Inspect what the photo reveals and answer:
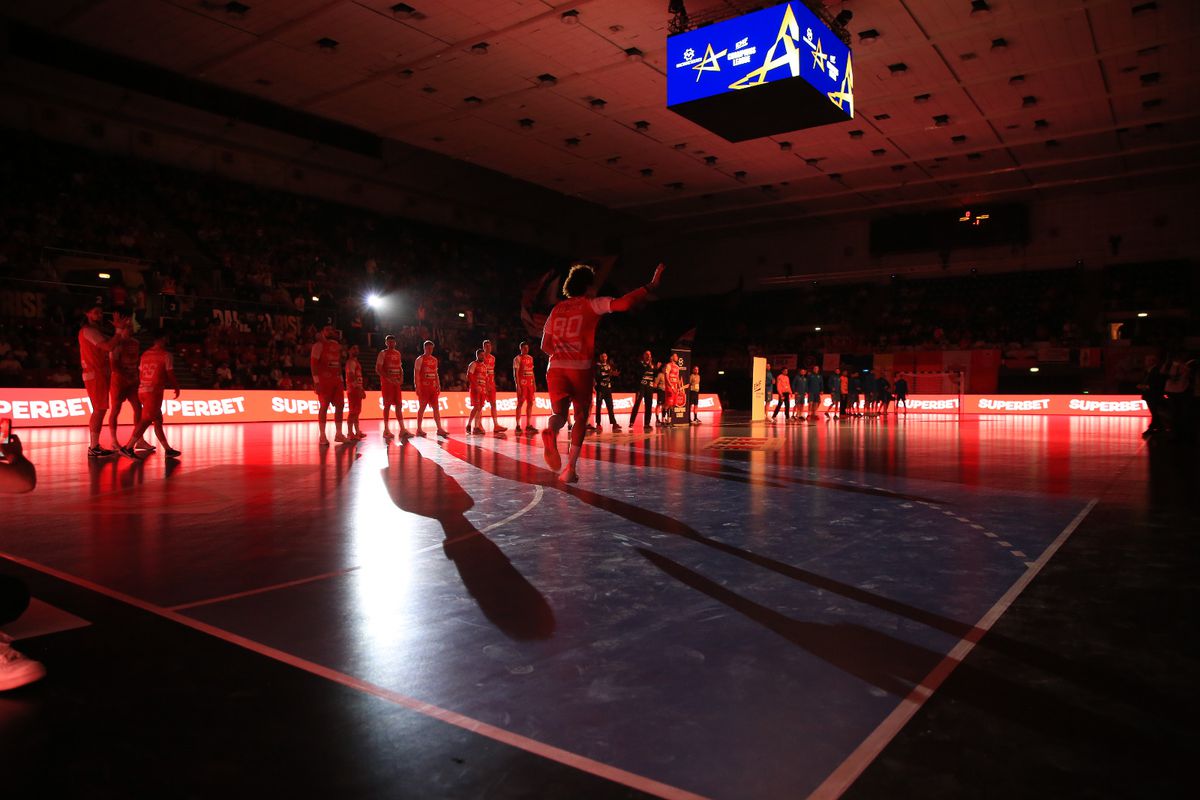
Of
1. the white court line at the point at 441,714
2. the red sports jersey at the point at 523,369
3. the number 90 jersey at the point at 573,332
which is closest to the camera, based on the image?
the white court line at the point at 441,714

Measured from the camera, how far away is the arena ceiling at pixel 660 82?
634 inches

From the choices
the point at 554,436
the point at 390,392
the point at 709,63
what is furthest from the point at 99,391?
the point at 709,63

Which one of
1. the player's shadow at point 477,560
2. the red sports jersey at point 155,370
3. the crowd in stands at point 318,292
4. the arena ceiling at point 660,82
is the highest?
the arena ceiling at point 660,82

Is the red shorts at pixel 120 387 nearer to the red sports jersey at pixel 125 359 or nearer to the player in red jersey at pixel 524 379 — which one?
the red sports jersey at pixel 125 359

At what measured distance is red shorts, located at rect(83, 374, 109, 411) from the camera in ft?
32.0

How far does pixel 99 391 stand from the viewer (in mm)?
9766

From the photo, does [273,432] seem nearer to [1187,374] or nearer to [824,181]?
[1187,374]

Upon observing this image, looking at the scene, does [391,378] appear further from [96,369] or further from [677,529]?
[677,529]

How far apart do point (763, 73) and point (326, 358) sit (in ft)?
29.1

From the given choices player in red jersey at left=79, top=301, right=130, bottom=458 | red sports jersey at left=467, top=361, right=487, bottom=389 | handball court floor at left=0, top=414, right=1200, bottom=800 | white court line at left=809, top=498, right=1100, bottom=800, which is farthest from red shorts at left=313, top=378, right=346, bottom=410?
white court line at left=809, top=498, right=1100, bottom=800

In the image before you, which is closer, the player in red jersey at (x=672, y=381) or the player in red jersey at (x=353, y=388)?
the player in red jersey at (x=353, y=388)

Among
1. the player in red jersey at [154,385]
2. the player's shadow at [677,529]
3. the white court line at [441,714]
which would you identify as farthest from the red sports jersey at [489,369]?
the white court line at [441,714]

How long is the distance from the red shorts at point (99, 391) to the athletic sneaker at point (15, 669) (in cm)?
858

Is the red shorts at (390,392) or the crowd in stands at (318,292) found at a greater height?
the crowd in stands at (318,292)
